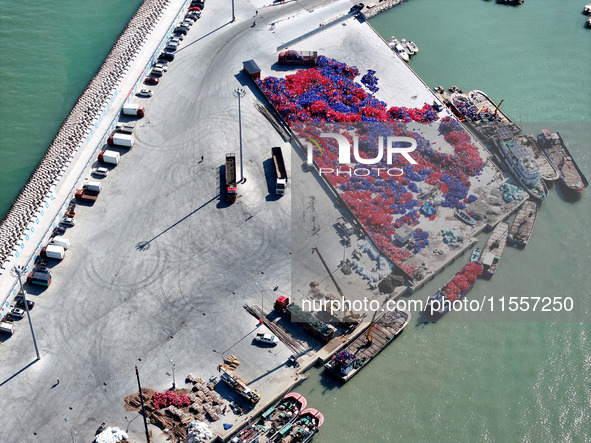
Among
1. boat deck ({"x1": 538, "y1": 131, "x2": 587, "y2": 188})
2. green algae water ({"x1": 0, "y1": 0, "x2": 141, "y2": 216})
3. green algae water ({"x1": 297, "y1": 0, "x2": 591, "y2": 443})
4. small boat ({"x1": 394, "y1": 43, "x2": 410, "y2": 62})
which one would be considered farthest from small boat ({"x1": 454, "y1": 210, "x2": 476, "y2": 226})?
green algae water ({"x1": 0, "y1": 0, "x2": 141, "y2": 216})

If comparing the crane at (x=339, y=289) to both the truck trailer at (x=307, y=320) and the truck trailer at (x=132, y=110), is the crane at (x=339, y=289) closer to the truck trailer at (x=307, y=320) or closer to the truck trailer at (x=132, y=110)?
the truck trailer at (x=307, y=320)

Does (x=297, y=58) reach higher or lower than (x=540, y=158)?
higher

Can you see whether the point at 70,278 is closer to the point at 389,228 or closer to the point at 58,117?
the point at 58,117

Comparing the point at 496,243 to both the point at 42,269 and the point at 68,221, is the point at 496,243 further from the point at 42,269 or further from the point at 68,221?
the point at 42,269

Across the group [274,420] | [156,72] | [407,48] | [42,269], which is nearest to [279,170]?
[156,72]

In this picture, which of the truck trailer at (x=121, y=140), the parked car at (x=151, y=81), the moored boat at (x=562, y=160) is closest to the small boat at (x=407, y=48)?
the moored boat at (x=562, y=160)

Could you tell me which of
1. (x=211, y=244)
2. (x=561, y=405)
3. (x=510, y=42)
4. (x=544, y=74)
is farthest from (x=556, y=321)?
(x=510, y=42)
